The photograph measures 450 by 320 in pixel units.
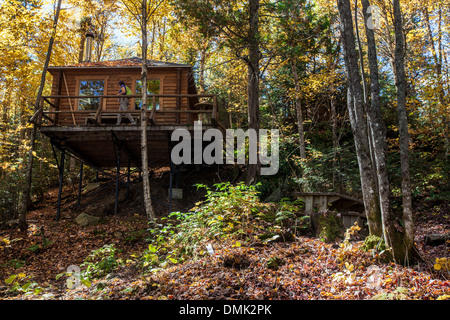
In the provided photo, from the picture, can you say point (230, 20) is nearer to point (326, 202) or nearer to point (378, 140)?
point (326, 202)

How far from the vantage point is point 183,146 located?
12.8 metres

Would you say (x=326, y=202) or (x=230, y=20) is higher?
(x=230, y=20)

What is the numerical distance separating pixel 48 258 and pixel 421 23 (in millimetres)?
18285

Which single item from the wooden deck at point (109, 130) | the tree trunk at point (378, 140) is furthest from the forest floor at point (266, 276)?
the wooden deck at point (109, 130)

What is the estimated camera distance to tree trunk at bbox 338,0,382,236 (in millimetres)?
5031

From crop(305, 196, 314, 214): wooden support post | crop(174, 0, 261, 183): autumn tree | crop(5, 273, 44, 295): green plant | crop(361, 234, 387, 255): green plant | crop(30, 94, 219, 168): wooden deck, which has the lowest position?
crop(5, 273, 44, 295): green plant

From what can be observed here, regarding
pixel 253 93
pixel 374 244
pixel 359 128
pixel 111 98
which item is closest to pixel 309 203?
pixel 374 244

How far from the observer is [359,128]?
5191 millimetres

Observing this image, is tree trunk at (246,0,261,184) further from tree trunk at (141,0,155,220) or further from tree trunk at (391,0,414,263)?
tree trunk at (391,0,414,263)

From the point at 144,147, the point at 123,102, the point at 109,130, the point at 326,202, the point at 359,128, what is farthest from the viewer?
the point at 123,102

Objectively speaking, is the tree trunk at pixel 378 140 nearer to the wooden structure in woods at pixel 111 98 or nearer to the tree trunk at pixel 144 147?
the tree trunk at pixel 144 147

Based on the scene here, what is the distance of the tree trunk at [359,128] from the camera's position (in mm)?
5031

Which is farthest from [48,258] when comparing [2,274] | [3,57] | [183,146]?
[3,57]

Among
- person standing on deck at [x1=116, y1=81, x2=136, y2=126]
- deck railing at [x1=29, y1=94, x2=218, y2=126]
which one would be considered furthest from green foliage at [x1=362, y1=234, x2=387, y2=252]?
person standing on deck at [x1=116, y1=81, x2=136, y2=126]
